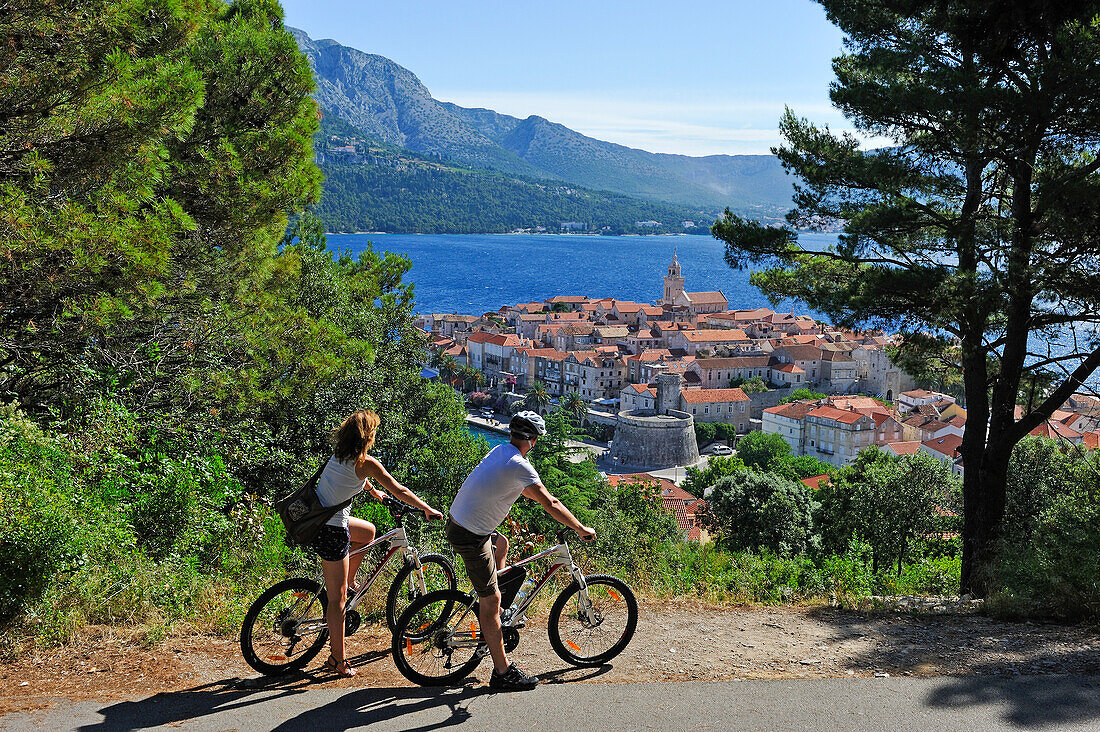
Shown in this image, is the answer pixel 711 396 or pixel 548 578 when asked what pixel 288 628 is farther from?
pixel 711 396

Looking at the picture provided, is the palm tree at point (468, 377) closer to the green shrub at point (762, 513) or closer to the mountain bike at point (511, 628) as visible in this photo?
the green shrub at point (762, 513)

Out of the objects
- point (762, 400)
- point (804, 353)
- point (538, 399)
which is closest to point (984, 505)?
point (538, 399)

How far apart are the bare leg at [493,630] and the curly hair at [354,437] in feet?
3.01

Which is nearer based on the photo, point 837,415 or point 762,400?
point 837,415

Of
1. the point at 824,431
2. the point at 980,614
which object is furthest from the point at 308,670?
the point at 824,431

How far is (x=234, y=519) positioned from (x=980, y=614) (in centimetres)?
524

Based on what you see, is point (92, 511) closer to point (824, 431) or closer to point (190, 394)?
point (190, 394)

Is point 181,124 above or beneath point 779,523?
above

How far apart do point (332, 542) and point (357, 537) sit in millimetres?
229

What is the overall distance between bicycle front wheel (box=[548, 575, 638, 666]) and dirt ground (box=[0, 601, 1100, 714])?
3.0 inches

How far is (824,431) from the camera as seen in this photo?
61250 mm

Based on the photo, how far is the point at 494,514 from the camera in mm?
3691

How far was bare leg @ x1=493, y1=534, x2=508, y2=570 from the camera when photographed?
399cm

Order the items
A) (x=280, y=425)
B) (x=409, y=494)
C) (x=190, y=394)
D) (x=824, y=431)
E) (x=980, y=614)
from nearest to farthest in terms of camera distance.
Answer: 1. (x=409, y=494)
2. (x=980, y=614)
3. (x=190, y=394)
4. (x=280, y=425)
5. (x=824, y=431)
